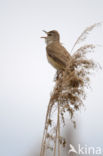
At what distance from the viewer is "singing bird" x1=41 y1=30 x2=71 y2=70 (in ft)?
4.13

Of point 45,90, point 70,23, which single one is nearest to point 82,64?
point 45,90

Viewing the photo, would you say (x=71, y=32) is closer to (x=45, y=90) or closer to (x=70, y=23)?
(x=70, y=23)

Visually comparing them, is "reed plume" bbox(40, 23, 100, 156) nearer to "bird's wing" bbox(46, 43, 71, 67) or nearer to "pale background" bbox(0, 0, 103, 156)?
"bird's wing" bbox(46, 43, 71, 67)

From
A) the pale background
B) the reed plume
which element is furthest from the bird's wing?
the pale background

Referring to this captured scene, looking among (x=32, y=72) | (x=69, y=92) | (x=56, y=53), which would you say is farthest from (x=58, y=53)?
(x=32, y=72)

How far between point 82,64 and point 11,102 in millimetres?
775

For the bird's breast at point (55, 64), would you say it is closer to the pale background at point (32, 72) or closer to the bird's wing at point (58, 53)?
the bird's wing at point (58, 53)

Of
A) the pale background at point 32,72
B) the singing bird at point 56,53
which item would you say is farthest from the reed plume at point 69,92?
the pale background at point 32,72

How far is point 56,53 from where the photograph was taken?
1.34 meters

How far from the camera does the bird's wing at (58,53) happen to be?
1.25 m

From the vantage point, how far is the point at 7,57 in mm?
1767

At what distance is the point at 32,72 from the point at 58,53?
508 mm

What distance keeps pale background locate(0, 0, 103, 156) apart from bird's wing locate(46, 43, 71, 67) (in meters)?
0.42

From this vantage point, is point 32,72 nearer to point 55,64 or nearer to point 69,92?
point 55,64
